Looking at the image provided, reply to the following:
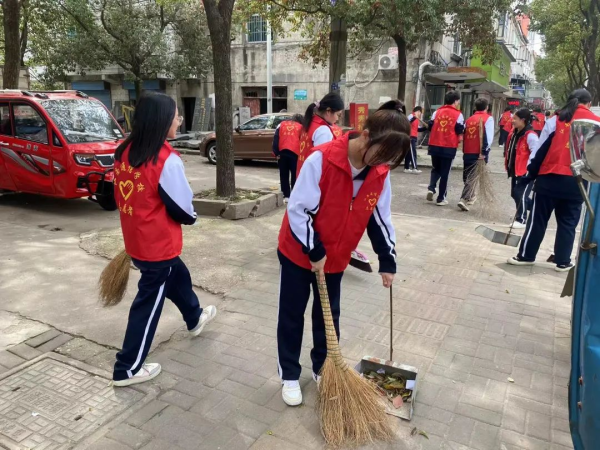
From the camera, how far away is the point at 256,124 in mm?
12938

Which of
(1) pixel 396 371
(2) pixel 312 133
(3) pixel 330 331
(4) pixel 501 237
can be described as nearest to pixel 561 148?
(4) pixel 501 237

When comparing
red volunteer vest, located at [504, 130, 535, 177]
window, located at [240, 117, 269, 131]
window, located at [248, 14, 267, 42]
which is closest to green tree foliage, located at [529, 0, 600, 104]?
window, located at [248, 14, 267, 42]

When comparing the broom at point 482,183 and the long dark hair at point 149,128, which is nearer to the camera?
the long dark hair at point 149,128

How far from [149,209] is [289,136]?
4205 millimetres

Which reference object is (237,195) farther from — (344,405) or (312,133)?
(344,405)

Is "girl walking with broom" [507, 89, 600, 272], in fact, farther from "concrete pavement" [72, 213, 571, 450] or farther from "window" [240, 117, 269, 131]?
"window" [240, 117, 269, 131]

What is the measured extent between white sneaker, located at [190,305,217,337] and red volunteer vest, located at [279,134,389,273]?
1.22 metres

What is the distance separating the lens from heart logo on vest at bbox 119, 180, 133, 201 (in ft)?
8.62

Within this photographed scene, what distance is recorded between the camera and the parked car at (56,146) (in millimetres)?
6930

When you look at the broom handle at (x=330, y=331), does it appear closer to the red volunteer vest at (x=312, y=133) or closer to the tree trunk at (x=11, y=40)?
the red volunteer vest at (x=312, y=133)

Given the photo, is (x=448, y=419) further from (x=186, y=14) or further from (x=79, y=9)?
(x=186, y=14)

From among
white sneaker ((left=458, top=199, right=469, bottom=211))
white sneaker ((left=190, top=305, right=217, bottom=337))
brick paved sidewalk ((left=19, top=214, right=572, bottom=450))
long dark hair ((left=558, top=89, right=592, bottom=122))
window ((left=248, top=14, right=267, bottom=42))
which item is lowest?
brick paved sidewalk ((left=19, top=214, right=572, bottom=450))

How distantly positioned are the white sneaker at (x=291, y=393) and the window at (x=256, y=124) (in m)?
10.7

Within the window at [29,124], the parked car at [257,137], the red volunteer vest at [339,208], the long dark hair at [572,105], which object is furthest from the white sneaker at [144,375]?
the parked car at [257,137]
